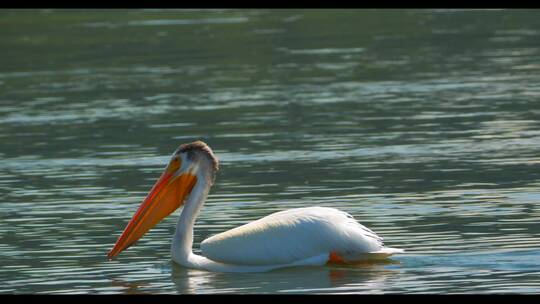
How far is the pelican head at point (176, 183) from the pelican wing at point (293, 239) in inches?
30.0

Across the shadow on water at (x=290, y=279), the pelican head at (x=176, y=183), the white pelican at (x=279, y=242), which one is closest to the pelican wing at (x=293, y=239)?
the white pelican at (x=279, y=242)

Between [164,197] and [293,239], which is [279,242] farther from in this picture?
[164,197]

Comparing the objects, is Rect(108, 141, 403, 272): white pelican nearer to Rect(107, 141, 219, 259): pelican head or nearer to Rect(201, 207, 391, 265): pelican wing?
Rect(201, 207, 391, 265): pelican wing

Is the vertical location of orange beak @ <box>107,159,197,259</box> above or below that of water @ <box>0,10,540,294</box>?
above

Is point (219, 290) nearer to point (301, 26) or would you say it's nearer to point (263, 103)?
point (263, 103)

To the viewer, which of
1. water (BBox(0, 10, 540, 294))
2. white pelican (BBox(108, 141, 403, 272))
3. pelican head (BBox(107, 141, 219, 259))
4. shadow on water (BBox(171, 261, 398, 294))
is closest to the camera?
shadow on water (BBox(171, 261, 398, 294))

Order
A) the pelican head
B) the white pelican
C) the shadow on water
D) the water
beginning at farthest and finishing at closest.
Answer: the pelican head
the water
the white pelican
the shadow on water

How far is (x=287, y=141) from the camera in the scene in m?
16.6

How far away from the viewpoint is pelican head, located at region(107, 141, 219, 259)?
11.5 m

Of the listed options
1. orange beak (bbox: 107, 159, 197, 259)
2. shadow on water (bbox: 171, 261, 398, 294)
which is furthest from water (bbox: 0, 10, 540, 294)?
orange beak (bbox: 107, 159, 197, 259)

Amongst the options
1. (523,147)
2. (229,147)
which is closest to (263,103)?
(229,147)

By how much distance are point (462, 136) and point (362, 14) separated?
15156 mm

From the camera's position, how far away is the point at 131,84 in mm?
22047

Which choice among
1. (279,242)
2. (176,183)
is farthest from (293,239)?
(176,183)
